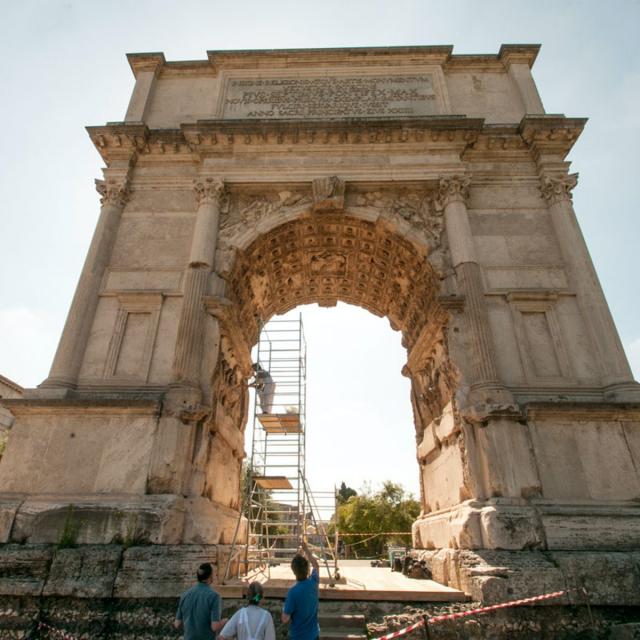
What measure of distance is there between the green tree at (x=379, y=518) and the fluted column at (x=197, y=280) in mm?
32755

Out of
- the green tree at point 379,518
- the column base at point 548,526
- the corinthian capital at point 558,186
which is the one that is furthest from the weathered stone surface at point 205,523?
the green tree at point 379,518

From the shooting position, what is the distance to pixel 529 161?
35.6 feet

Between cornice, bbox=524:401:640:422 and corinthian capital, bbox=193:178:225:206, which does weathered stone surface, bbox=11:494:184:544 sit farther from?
corinthian capital, bbox=193:178:225:206

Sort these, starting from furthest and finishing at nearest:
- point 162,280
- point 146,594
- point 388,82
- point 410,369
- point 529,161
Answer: point 388,82, point 410,369, point 529,161, point 162,280, point 146,594

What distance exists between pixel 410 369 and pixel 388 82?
8133 millimetres

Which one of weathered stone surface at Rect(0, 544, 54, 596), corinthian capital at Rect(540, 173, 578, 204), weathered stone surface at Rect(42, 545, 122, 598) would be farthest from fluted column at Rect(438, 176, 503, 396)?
weathered stone surface at Rect(0, 544, 54, 596)

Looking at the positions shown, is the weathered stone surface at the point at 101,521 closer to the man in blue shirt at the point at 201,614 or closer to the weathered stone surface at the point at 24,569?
the weathered stone surface at the point at 24,569

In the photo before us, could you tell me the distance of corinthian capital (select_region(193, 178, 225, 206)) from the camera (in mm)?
10234

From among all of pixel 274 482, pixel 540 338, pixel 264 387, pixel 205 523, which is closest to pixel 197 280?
pixel 264 387

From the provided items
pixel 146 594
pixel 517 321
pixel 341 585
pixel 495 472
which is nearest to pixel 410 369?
pixel 517 321

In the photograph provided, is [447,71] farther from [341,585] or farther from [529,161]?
[341,585]

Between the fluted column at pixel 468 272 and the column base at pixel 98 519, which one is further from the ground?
the fluted column at pixel 468 272

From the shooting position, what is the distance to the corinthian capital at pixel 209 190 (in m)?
10.2

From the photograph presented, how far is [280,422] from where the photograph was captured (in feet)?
37.4
